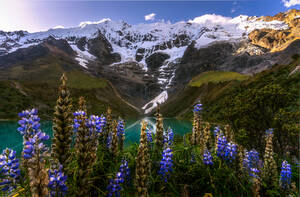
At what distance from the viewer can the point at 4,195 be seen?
3.44 metres

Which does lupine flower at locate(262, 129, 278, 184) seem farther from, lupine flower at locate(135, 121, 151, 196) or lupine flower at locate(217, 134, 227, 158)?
lupine flower at locate(135, 121, 151, 196)

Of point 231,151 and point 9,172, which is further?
point 231,151

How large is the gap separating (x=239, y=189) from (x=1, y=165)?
5.28m

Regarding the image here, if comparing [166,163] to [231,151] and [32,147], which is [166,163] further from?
[32,147]

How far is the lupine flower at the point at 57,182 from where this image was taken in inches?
96.1

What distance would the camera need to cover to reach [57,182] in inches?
98.1

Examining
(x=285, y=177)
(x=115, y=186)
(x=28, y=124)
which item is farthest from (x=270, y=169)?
(x=28, y=124)

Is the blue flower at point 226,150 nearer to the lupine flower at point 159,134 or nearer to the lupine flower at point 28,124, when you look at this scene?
the lupine flower at point 159,134

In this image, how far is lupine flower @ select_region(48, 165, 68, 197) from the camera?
244cm

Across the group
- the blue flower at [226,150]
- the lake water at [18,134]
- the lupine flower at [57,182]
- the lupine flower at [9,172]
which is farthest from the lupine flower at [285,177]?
the lake water at [18,134]

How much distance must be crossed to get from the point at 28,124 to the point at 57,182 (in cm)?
94

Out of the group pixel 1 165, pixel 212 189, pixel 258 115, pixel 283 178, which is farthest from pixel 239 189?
pixel 258 115

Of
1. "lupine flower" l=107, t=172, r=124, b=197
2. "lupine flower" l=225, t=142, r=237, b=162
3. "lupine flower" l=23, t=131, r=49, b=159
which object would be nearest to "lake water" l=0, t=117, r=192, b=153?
"lupine flower" l=225, t=142, r=237, b=162

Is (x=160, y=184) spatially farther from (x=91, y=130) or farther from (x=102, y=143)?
(x=91, y=130)
